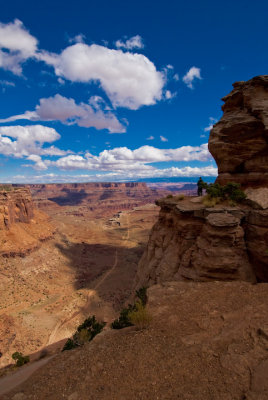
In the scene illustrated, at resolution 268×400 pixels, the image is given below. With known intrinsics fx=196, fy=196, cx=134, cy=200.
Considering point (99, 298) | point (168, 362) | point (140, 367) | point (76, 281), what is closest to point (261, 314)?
point (168, 362)

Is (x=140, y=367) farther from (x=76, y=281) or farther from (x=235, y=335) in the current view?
(x=76, y=281)

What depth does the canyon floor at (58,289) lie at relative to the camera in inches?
1024

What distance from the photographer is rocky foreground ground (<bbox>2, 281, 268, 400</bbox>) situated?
555cm

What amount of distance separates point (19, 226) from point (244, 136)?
2222 inches

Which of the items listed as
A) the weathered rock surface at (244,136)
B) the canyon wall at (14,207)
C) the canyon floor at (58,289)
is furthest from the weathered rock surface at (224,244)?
the canyon wall at (14,207)

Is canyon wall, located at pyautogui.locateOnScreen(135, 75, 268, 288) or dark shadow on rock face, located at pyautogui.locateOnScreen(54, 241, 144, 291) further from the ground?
canyon wall, located at pyautogui.locateOnScreen(135, 75, 268, 288)

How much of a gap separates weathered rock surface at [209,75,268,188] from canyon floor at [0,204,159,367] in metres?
22.6

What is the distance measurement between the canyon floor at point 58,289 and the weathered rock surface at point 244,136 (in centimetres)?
2257

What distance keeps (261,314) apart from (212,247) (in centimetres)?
555

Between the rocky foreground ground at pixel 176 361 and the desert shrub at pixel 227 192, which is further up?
the desert shrub at pixel 227 192

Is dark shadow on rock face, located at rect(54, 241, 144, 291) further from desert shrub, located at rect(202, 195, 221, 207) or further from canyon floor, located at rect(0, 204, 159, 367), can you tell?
desert shrub, located at rect(202, 195, 221, 207)

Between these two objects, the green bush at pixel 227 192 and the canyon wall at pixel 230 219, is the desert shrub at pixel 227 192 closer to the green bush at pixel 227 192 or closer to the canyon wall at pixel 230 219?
the green bush at pixel 227 192

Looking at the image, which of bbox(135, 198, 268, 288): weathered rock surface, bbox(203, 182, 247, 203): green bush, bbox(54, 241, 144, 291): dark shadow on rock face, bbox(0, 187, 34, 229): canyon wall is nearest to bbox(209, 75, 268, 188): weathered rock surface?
bbox(203, 182, 247, 203): green bush

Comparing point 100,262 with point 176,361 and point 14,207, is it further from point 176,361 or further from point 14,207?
point 176,361
